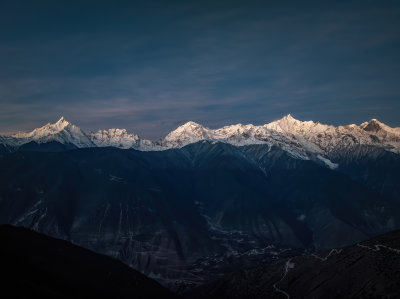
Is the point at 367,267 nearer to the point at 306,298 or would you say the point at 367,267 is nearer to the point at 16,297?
the point at 306,298

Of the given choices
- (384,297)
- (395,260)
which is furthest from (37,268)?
(395,260)

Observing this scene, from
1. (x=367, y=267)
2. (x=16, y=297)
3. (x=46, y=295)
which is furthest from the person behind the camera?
(x=367, y=267)

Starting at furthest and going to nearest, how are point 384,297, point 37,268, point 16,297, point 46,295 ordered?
point 37,268 → point 384,297 → point 46,295 → point 16,297

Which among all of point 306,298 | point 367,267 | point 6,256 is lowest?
point 306,298

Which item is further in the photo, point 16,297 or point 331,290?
point 331,290

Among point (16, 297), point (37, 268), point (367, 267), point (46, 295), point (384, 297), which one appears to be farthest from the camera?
point (367, 267)

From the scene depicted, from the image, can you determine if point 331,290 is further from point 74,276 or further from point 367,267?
point 74,276

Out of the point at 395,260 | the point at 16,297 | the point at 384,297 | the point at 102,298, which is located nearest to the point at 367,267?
the point at 395,260

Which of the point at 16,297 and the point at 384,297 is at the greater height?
the point at 16,297

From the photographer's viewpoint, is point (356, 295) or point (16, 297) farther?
point (356, 295)
